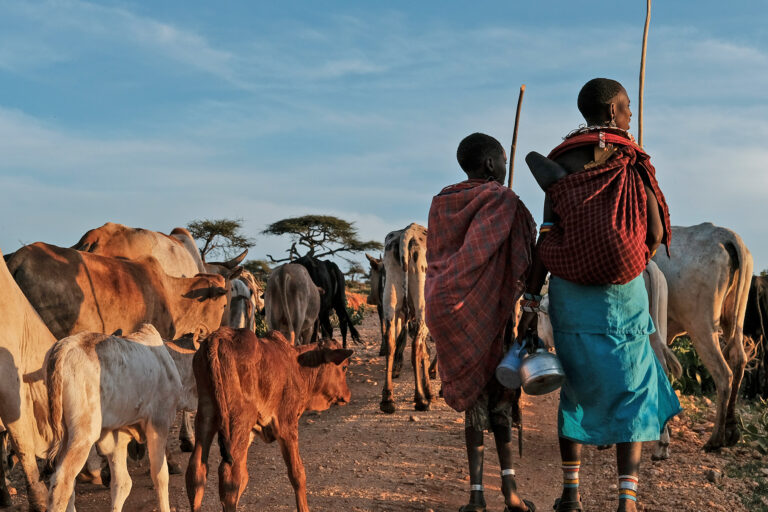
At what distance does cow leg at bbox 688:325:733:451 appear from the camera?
7.79m

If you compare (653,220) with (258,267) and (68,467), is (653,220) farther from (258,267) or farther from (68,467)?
(258,267)

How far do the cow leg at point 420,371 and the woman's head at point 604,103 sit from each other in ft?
17.5

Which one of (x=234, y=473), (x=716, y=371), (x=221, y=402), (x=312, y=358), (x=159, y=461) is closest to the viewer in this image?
(x=234, y=473)

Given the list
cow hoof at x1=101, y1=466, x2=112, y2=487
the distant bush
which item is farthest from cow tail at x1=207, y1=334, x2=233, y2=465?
the distant bush

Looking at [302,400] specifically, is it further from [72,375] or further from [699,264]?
[699,264]

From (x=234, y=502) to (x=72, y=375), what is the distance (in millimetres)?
1323

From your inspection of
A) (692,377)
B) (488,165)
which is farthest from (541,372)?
(692,377)

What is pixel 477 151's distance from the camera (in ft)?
16.2

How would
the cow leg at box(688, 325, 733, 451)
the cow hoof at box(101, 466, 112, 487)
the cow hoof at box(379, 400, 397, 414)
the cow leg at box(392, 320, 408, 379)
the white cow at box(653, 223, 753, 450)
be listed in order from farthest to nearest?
the cow leg at box(392, 320, 408, 379), the cow hoof at box(379, 400, 397, 414), the white cow at box(653, 223, 753, 450), the cow leg at box(688, 325, 733, 451), the cow hoof at box(101, 466, 112, 487)

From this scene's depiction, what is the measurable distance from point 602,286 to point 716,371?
4.54m

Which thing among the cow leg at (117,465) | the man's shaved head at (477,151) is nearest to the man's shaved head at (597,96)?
the man's shaved head at (477,151)

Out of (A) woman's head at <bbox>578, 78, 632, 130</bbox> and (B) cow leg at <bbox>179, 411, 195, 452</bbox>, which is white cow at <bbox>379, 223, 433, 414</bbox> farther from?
(A) woman's head at <bbox>578, 78, 632, 130</bbox>

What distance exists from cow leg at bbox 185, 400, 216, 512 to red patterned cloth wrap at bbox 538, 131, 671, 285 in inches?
89.1

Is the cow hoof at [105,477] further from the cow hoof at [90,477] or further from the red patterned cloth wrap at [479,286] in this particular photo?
the red patterned cloth wrap at [479,286]
